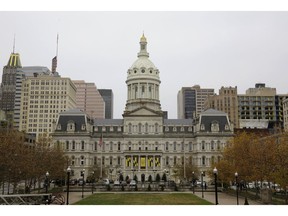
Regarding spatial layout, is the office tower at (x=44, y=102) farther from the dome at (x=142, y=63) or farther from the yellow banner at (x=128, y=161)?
the yellow banner at (x=128, y=161)

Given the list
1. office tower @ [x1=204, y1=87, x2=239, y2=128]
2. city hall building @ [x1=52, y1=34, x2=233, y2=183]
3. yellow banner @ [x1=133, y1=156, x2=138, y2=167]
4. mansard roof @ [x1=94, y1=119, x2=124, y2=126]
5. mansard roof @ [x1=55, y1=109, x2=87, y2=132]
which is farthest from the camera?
office tower @ [x1=204, y1=87, x2=239, y2=128]

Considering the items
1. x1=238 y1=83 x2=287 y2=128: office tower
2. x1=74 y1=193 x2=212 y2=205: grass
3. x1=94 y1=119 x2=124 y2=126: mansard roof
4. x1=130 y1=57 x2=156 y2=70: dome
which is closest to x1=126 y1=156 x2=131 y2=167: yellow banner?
x1=94 y1=119 x2=124 y2=126: mansard roof

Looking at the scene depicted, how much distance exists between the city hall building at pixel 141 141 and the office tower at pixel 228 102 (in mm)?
70226

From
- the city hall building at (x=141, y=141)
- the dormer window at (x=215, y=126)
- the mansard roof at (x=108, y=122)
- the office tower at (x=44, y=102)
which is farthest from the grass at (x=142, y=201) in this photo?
the office tower at (x=44, y=102)

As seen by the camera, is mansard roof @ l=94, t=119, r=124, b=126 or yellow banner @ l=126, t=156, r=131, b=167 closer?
yellow banner @ l=126, t=156, r=131, b=167

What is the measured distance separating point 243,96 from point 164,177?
86.3 metres

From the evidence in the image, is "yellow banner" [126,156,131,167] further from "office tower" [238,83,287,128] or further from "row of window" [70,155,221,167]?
"office tower" [238,83,287,128]

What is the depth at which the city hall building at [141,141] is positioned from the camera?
107062mm

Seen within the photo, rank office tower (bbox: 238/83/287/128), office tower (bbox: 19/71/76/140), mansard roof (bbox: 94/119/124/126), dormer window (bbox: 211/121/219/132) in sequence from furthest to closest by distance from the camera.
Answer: office tower (bbox: 19/71/76/140) < office tower (bbox: 238/83/287/128) < mansard roof (bbox: 94/119/124/126) < dormer window (bbox: 211/121/219/132)

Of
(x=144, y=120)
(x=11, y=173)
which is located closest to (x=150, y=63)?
(x=144, y=120)

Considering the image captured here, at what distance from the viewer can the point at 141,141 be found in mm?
109500

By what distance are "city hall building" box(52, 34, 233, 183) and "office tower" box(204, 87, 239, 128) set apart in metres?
70.2

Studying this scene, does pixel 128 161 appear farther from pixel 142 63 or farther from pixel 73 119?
pixel 142 63

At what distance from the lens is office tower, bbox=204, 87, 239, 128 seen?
17962 centimetres
